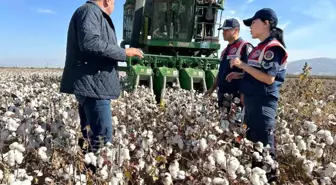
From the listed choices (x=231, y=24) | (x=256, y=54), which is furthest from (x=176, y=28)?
(x=256, y=54)

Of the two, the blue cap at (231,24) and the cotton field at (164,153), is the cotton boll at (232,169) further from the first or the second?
the blue cap at (231,24)

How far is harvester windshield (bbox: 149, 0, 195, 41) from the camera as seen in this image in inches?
549

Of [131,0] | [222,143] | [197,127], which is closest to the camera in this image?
[222,143]

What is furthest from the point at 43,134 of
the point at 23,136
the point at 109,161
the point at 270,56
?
the point at 270,56

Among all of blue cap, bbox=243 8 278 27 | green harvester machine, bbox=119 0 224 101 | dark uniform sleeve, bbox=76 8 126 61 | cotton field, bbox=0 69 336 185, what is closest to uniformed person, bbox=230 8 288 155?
blue cap, bbox=243 8 278 27

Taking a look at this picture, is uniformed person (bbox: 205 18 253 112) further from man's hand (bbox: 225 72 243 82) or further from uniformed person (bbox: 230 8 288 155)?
uniformed person (bbox: 230 8 288 155)

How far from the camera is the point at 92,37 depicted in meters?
3.69

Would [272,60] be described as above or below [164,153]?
above

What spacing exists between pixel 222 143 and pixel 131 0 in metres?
14.1

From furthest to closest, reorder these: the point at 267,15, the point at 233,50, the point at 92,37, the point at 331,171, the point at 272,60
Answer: the point at 233,50 < the point at 267,15 < the point at 272,60 < the point at 92,37 < the point at 331,171

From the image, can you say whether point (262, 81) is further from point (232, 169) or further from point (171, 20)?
point (171, 20)

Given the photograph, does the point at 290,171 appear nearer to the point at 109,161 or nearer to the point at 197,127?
the point at 197,127

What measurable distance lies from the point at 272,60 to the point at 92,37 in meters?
1.67

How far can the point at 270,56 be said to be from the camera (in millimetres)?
3920
